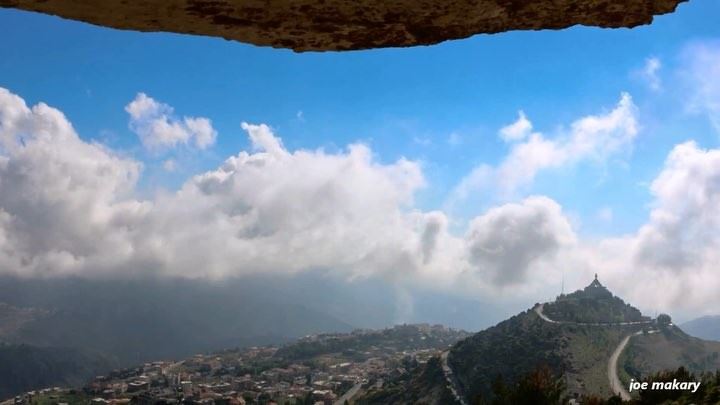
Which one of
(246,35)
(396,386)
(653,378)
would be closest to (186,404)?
(396,386)

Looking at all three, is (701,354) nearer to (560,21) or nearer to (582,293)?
(582,293)

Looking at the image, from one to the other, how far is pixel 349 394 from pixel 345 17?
12306cm

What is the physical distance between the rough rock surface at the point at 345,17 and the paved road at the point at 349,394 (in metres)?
113

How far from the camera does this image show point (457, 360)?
90.5m

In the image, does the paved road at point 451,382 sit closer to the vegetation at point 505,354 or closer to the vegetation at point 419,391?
the vegetation at point 419,391

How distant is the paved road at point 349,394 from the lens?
10948cm

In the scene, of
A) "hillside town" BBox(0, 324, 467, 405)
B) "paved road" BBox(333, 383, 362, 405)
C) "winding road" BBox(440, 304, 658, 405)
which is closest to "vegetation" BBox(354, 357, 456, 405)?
"winding road" BBox(440, 304, 658, 405)

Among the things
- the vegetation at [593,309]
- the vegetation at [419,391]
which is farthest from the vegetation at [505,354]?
the vegetation at [593,309]

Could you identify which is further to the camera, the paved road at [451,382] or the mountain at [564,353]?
the mountain at [564,353]

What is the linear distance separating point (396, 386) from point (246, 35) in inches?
3998

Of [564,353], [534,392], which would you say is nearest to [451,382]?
[564,353]

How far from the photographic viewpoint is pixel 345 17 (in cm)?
280

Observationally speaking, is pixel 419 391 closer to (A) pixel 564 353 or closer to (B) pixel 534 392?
(A) pixel 564 353

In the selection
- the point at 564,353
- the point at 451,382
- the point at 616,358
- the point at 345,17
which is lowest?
the point at 451,382
